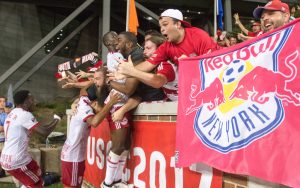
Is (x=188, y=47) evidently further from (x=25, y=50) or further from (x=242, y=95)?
(x=25, y=50)

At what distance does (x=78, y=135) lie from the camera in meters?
5.66

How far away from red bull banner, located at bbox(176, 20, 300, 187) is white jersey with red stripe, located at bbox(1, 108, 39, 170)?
3075mm

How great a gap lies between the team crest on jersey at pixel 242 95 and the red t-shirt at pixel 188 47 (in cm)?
88

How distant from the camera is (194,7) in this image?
2161cm

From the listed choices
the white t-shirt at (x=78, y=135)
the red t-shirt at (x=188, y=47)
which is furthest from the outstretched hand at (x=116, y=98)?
the red t-shirt at (x=188, y=47)

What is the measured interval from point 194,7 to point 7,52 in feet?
33.0

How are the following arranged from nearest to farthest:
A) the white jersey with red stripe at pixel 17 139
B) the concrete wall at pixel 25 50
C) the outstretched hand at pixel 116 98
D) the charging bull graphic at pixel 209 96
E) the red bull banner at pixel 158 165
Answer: the charging bull graphic at pixel 209 96 < the red bull banner at pixel 158 165 < the outstretched hand at pixel 116 98 < the white jersey with red stripe at pixel 17 139 < the concrete wall at pixel 25 50

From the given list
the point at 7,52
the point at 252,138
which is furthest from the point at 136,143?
the point at 7,52

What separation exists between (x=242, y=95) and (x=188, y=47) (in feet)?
5.08

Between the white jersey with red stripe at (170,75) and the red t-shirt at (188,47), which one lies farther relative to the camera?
the white jersey with red stripe at (170,75)

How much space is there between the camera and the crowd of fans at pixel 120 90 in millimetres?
4398

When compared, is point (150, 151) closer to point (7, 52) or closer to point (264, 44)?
point (264, 44)

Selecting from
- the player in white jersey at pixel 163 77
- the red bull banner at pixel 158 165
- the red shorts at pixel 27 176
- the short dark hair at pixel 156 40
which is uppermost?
the short dark hair at pixel 156 40

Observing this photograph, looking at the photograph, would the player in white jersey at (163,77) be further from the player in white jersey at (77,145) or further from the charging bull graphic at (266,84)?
the charging bull graphic at (266,84)
